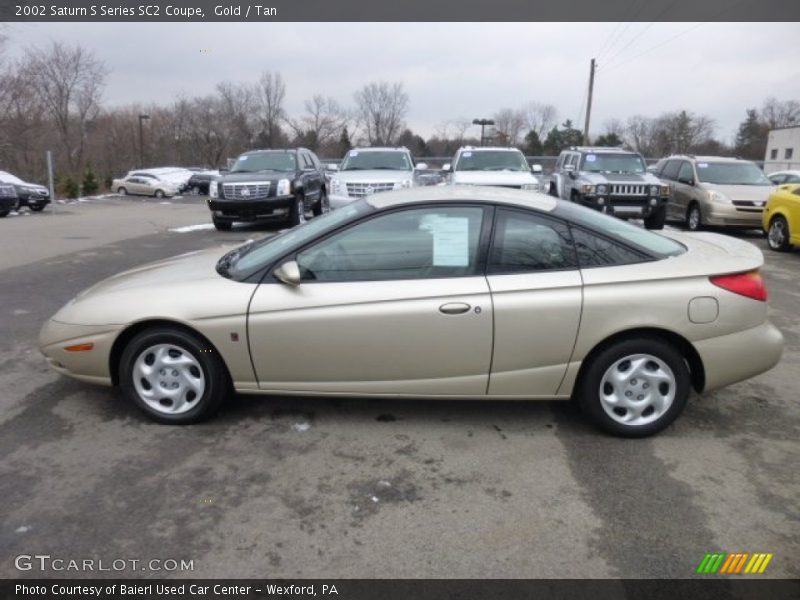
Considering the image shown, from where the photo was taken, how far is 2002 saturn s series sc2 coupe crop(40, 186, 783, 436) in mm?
3510

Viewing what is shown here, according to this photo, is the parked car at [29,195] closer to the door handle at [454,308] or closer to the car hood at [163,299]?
the car hood at [163,299]

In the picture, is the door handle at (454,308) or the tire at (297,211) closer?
the door handle at (454,308)

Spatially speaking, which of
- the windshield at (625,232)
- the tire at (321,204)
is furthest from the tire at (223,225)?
the windshield at (625,232)

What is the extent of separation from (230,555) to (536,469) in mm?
1691

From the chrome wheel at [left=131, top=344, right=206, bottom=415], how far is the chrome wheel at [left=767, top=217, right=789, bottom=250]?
446 inches

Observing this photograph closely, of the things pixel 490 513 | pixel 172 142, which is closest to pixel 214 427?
pixel 490 513

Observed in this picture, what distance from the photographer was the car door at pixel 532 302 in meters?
3.49

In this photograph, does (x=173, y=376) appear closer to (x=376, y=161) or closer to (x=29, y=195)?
(x=376, y=161)

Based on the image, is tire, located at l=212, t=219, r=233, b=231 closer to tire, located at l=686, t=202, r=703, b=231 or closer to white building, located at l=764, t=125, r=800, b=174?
tire, located at l=686, t=202, r=703, b=231

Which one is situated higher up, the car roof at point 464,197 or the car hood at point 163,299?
the car roof at point 464,197

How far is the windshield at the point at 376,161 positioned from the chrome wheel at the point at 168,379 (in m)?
9.90

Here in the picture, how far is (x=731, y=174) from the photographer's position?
1427 centimetres

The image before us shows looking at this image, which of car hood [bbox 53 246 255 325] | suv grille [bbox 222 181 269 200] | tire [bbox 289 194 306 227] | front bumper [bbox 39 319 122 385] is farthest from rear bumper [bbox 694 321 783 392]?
suv grille [bbox 222 181 269 200]

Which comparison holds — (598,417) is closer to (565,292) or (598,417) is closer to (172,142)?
(565,292)
